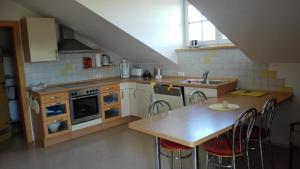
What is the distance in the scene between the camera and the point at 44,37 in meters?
3.97

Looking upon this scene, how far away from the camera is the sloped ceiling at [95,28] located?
3.61 meters

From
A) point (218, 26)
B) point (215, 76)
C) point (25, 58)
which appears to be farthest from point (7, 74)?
point (218, 26)

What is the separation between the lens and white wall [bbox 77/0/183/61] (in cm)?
354

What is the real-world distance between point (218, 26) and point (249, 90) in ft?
4.39

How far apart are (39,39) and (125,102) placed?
1.81 m

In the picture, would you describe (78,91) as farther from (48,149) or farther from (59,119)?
(48,149)

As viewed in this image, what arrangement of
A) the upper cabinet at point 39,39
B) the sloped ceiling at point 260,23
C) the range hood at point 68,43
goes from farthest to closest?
the range hood at point 68,43, the upper cabinet at point 39,39, the sloped ceiling at point 260,23

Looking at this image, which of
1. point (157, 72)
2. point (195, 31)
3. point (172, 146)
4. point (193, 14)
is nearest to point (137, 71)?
point (157, 72)

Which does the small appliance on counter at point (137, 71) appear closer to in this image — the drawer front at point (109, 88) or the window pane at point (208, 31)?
the drawer front at point (109, 88)

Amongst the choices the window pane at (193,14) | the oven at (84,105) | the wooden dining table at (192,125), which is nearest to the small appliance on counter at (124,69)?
the oven at (84,105)

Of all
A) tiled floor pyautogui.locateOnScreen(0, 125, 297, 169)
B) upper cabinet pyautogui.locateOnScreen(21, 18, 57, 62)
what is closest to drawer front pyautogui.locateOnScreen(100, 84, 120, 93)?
tiled floor pyautogui.locateOnScreen(0, 125, 297, 169)

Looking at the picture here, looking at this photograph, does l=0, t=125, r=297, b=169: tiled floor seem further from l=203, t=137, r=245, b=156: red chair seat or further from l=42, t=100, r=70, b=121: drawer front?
l=203, t=137, r=245, b=156: red chair seat

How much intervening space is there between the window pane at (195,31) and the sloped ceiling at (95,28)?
1.92 feet

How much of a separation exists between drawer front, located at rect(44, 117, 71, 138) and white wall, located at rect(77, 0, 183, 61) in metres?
1.70
